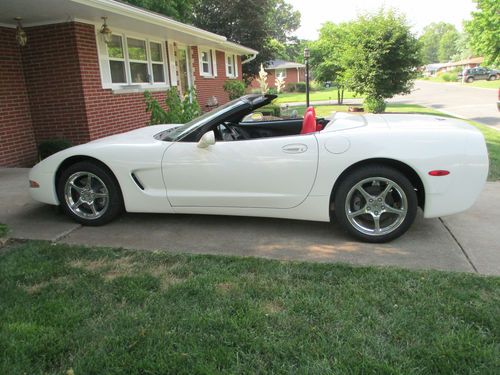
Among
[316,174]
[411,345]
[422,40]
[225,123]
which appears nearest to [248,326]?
[411,345]

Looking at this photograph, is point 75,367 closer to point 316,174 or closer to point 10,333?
point 10,333

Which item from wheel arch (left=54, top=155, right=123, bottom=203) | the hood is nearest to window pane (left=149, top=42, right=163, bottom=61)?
the hood

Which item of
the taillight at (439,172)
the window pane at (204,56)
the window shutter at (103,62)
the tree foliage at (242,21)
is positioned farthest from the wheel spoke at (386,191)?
the tree foliage at (242,21)

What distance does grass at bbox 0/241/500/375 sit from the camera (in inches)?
89.0

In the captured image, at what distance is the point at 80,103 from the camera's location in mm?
8273

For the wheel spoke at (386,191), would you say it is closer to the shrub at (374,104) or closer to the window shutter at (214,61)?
the shrub at (374,104)

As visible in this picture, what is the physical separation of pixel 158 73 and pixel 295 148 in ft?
29.6

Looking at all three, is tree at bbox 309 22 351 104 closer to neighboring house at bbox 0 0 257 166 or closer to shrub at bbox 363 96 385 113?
shrub at bbox 363 96 385 113

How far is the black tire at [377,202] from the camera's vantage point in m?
3.74

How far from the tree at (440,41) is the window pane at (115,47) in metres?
143

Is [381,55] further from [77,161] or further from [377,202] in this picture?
[77,161]

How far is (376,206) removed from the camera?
3.83m

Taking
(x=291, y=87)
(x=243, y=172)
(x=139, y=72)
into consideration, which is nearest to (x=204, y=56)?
(x=139, y=72)

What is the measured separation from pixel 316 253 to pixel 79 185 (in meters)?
2.57
